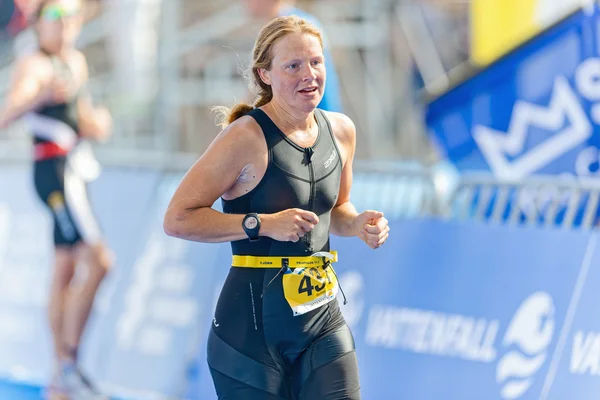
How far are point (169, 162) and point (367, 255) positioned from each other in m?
2.49

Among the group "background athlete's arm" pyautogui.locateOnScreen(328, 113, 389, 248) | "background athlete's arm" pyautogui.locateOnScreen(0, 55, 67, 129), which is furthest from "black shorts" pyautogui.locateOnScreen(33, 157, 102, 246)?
"background athlete's arm" pyautogui.locateOnScreen(328, 113, 389, 248)

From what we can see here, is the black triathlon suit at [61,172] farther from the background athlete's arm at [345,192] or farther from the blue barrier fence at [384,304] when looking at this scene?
the background athlete's arm at [345,192]

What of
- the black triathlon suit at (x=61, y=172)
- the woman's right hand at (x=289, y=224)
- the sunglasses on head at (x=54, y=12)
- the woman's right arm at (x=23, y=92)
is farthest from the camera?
the black triathlon suit at (x=61, y=172)

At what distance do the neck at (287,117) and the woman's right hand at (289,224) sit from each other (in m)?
0.42

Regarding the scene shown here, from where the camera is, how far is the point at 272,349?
395 cm

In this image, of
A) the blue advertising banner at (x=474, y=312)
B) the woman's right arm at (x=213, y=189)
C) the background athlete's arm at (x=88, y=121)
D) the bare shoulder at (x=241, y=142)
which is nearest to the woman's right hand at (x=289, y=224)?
the woman's right arm at (x=213, y=189)

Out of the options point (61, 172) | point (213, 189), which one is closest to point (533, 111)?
point (213, 189)

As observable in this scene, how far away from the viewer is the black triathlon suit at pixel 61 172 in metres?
7.96

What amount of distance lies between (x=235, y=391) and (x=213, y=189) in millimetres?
741

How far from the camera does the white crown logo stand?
238 inches

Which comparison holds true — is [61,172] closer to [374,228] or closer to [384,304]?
[384,304]

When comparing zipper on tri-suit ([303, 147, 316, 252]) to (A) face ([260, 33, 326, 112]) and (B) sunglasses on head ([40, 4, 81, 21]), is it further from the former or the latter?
(B) sunglasses on head ([40, 4, 81, 21])

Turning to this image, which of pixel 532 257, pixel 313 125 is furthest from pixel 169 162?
pixel 313 125

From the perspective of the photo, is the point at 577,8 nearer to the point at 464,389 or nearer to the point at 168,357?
the point at 464,389
